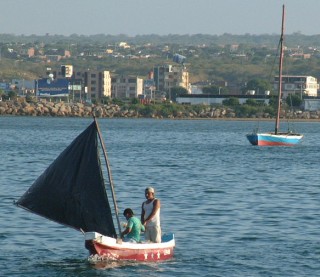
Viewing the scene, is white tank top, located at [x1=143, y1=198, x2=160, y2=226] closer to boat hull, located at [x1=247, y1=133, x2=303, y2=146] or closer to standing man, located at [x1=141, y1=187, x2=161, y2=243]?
standing man, located at [x1=141, y1=187, x2=161, y2=243]

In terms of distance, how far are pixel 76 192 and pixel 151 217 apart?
6.56 ft

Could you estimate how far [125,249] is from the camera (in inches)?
1188

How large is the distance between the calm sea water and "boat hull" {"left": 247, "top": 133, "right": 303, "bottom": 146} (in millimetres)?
16221

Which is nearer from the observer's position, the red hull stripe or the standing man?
the red hull stripe

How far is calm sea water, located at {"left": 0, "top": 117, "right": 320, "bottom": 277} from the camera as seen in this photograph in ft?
102

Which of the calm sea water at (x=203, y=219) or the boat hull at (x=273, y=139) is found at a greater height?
the calm sea water at (x=203, y=219)

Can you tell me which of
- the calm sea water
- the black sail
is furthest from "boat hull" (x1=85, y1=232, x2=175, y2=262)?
the black sail

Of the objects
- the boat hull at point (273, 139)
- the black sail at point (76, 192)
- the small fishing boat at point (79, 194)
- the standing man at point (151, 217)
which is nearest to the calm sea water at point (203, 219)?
the standing man at point (151, 217)

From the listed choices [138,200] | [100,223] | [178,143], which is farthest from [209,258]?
[178,143]

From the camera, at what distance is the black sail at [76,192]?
99.7 feet

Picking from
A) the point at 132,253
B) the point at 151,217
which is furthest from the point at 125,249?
the point at 151,217

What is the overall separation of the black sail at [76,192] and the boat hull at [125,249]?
0.69m

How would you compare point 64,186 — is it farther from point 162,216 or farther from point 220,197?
point 220,197

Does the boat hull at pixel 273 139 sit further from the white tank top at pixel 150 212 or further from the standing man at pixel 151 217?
the white tank top at pixel 150 212
